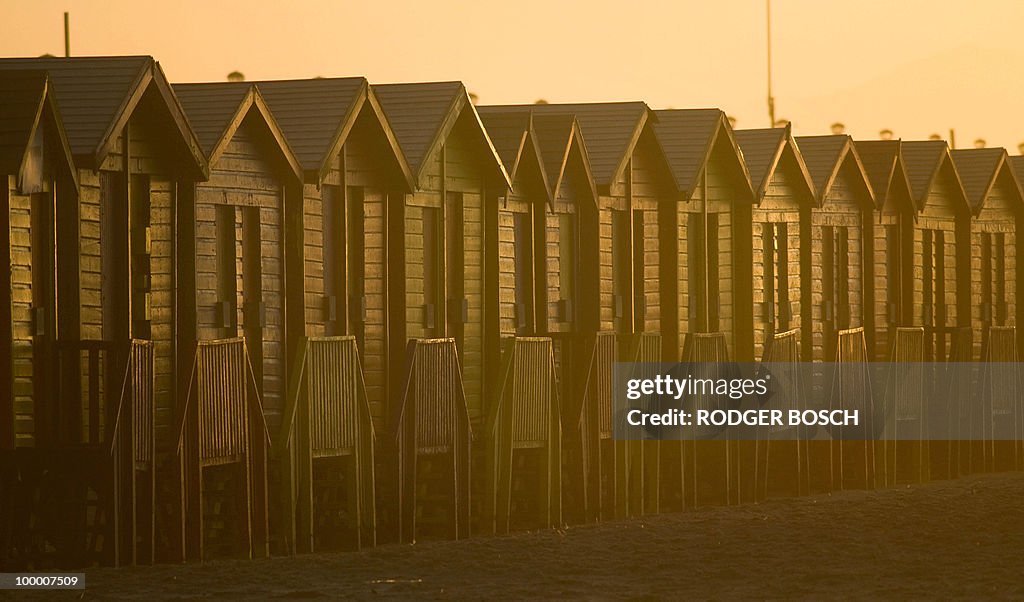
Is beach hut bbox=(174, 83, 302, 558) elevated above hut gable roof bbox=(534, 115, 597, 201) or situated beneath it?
situated beneath

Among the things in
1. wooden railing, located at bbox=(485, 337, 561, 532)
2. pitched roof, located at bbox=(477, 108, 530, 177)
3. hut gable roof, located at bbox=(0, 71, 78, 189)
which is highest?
pitched roof, located at bbox=(477, 108, 530, 177)

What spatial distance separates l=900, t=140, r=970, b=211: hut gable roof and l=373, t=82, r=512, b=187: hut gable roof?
1516 cm

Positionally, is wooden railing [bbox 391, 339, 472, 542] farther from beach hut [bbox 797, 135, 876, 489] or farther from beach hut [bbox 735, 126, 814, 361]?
beach hut [bbox 735, 126, 814, 361]

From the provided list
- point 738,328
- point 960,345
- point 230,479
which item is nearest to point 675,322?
point 738,328

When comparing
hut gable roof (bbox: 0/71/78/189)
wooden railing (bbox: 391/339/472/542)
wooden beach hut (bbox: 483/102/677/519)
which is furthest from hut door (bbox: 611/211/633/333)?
Answer: hut gable roof (bbox: 0/71/78/189)

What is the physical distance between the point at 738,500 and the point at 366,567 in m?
13.3

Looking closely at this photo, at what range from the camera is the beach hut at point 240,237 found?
23984mm

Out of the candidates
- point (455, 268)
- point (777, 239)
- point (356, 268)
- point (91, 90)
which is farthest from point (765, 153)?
point (91, 90)

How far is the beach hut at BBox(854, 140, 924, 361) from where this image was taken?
41062mm

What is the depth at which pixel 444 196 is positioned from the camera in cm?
2897

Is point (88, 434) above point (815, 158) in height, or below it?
below

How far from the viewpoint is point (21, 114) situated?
20.5m

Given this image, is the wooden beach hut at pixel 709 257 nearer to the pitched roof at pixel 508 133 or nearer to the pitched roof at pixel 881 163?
the pitched roof at pixel 508 133

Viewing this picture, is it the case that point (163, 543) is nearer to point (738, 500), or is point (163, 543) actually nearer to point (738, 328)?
point (738, 500)
